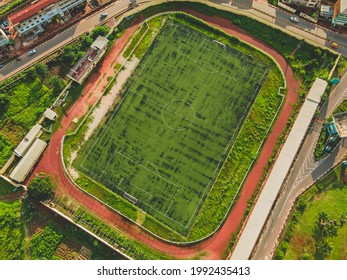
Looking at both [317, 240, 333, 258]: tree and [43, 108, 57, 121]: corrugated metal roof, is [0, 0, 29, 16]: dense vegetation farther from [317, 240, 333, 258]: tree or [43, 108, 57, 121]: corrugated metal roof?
[317, 240, 333, 258]: tree

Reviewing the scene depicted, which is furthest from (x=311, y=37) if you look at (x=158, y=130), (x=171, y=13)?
(x=158, y=130)

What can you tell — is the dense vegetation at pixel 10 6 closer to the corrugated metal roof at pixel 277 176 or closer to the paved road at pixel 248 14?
the paved road at pixel 248 14

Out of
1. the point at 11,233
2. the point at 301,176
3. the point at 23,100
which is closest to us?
the point at 11,233

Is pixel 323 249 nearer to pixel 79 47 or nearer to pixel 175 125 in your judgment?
pixel 175 125

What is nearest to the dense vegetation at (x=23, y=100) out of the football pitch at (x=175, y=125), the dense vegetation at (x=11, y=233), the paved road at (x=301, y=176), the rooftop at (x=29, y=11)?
the dense vegetation at (x=11, y=233)

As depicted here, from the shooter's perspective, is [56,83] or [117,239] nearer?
[117,239]

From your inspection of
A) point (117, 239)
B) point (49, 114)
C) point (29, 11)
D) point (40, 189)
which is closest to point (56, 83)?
point (49, 114)
